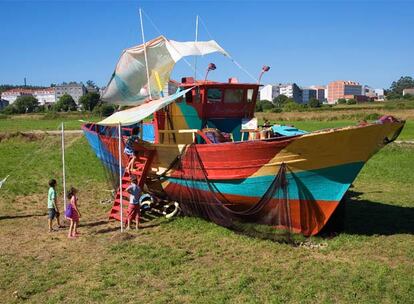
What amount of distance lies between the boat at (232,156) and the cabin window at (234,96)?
0.09 ft

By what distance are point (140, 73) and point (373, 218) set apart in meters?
8.61

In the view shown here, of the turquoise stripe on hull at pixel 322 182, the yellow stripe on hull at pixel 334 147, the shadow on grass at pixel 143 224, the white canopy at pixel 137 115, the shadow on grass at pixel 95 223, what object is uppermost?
the white canopy at pixel 137 115

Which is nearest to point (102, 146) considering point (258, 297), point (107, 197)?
point (107, 197)

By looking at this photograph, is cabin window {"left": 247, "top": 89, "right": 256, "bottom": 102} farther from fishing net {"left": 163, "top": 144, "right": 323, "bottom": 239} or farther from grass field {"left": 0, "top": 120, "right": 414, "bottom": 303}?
grass field {"left": 0, "top": 120, "right": 414, "bottom": 303}

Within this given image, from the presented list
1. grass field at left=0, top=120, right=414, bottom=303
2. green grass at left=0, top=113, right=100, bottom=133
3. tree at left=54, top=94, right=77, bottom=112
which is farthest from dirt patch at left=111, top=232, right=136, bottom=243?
tree at left=54, top=94, right=77, bottom=112

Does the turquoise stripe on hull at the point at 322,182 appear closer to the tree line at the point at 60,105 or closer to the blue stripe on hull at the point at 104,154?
the blue stripe on hull at the point at 104,154

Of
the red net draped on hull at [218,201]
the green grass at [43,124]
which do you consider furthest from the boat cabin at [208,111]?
the green grass at [43,124]

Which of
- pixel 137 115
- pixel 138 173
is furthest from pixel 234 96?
pixel 138 173

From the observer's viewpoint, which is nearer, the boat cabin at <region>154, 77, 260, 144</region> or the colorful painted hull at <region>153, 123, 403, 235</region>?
the colorful painted hull at <region>153, 123, 403, 235</region>

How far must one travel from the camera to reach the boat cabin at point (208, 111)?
1215 centimetres

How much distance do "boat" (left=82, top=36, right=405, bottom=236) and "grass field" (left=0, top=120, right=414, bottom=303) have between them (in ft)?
2.10

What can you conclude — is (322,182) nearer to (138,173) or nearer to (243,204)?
(243,204)

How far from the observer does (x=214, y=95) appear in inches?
482

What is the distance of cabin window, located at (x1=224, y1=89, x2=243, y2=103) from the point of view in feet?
40.6
